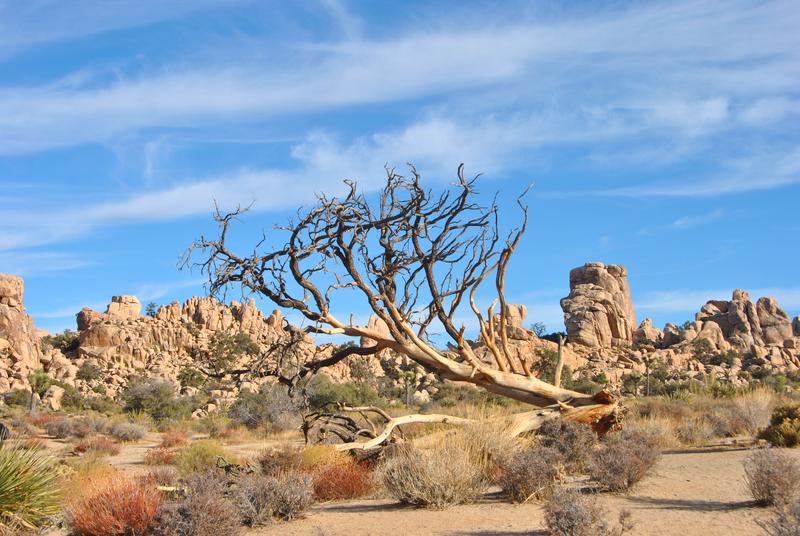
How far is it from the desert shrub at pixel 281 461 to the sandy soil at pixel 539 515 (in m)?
1.28

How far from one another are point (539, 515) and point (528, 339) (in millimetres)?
67530

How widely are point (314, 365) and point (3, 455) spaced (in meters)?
6.18

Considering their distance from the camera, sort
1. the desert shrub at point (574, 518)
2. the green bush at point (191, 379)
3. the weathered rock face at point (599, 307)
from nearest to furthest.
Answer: the desert shrub at point (574, 518) → the green bush at point (191, 379) → the weathered rock face at point (599, 307)

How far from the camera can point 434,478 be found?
994cm

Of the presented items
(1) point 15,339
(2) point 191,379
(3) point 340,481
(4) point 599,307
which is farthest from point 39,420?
(4) point 599,307

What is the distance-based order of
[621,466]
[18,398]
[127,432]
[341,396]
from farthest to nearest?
[18,398] < [341,396] < [127,432] < [621,466]

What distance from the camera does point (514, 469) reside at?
1020cm

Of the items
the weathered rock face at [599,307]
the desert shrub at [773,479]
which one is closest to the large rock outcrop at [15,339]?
the desert shrub at [773,479]

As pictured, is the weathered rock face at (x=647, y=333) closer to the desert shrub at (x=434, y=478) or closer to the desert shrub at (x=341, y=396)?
the desert shrub at (x=341, y=396)

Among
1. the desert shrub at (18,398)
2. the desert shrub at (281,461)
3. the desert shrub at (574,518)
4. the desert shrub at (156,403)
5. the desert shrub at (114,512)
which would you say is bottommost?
the desert shrub at (574,518)

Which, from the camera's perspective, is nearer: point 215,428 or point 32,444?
point 32,444

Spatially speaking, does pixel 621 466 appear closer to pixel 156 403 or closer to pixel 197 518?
pixel 197 518

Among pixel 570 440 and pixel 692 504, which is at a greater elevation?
pixel 570 440

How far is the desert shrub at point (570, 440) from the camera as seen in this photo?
12.3 meters
